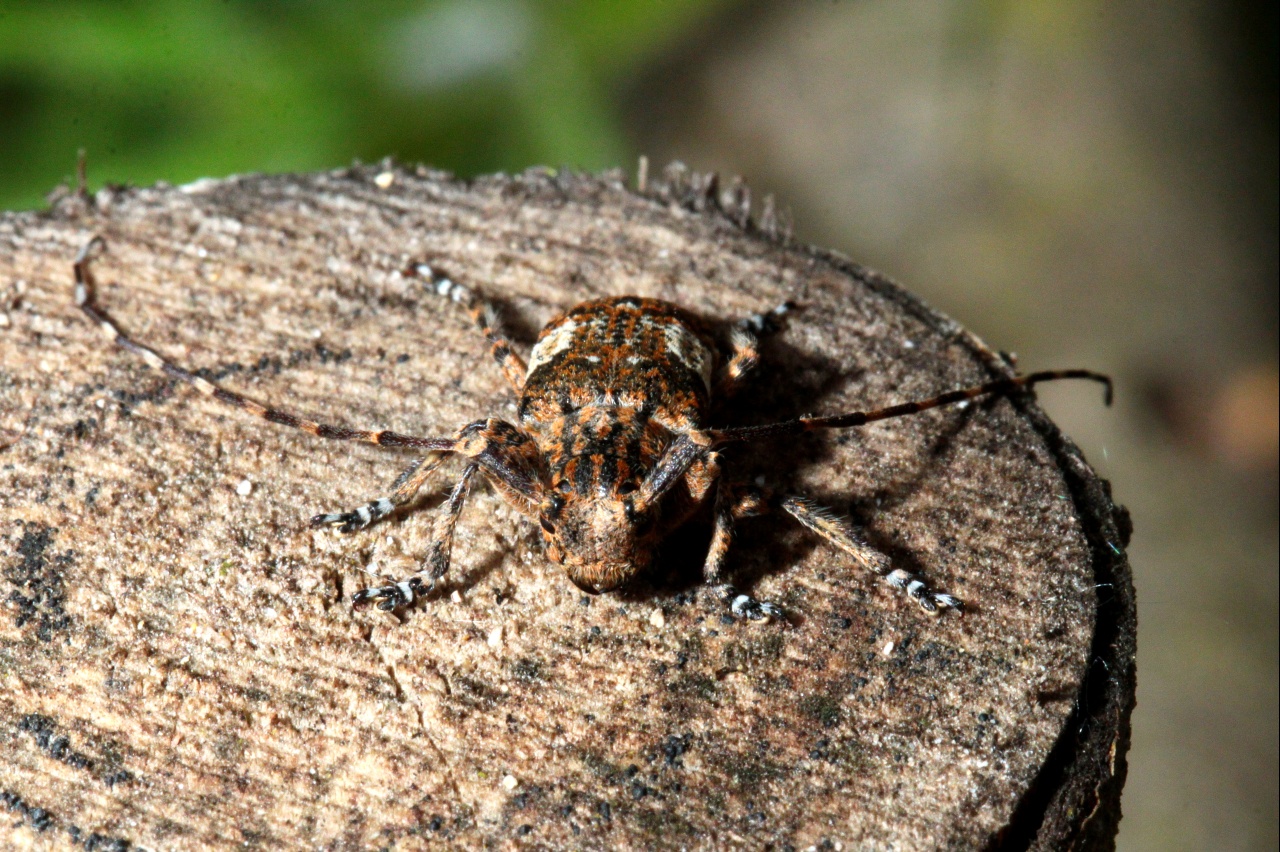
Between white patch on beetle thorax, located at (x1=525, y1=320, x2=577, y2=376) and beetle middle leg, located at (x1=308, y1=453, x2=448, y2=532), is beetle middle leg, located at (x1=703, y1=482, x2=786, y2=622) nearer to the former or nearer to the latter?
white patch on beetle thorax, located at (x1=525, y1=320, x2=577, y2=376)

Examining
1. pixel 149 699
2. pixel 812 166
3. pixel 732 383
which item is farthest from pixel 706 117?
pixel 149 699

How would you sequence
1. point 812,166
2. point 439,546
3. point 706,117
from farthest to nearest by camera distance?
point 706,117 < point 812,166 < point 439,546

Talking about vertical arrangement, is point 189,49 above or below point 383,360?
above

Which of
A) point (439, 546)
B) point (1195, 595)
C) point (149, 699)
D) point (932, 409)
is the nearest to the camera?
point (149, 699)

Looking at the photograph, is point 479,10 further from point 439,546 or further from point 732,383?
point 439,546

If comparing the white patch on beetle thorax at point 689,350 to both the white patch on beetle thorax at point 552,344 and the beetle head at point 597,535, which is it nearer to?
the white patch on beetle thorax at point 552,344

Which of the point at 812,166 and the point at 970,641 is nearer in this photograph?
the point at 970,641
